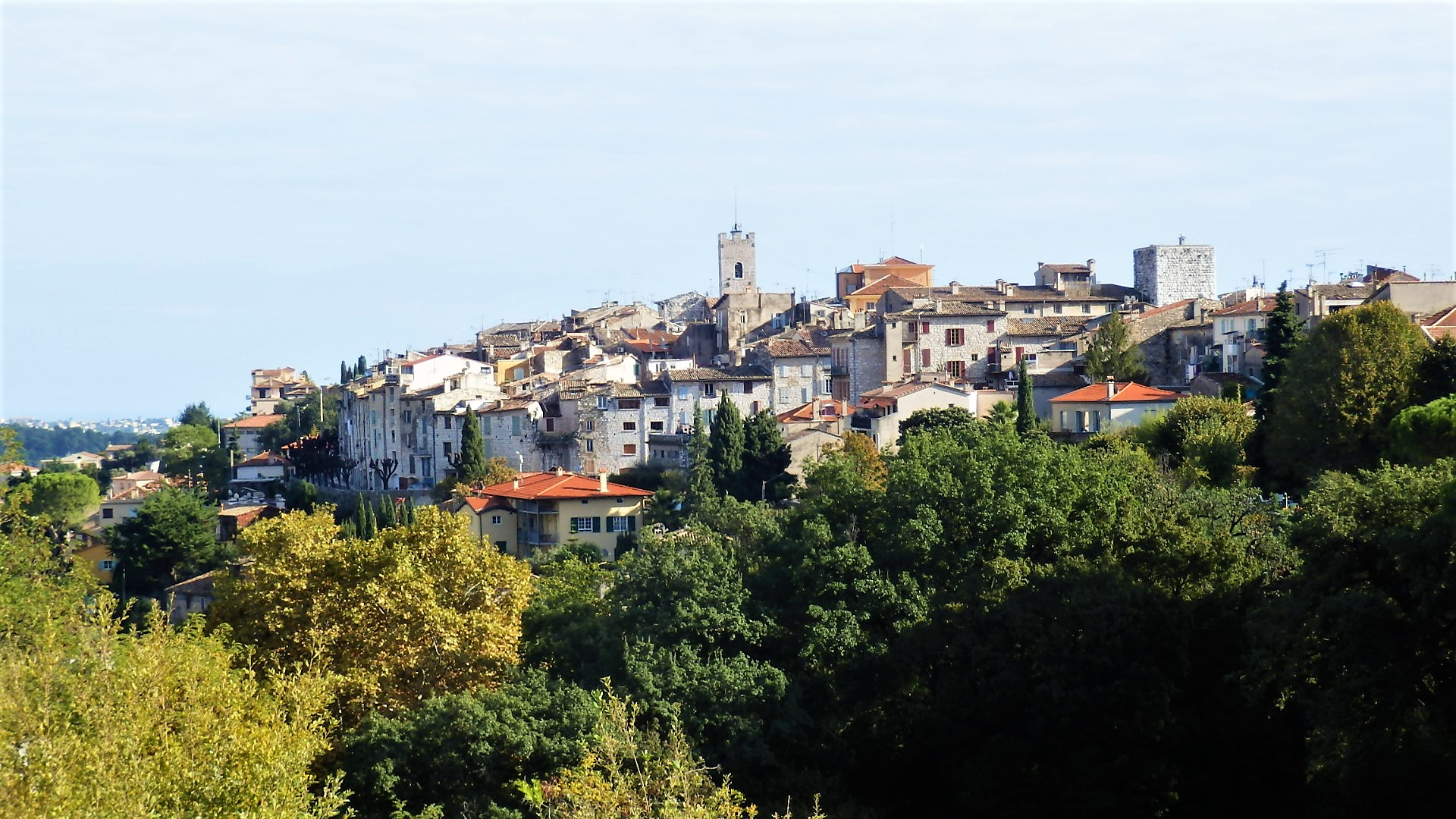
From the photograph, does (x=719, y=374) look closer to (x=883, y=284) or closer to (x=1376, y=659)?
(x=883, y=284)

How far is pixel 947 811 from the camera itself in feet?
88.0

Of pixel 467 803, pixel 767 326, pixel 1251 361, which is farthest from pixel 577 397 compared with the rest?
pixel 467 803

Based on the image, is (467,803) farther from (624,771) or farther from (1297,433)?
(1297,433)

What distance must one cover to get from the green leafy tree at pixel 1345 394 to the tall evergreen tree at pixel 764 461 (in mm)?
18128

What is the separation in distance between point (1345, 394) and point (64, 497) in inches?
2581

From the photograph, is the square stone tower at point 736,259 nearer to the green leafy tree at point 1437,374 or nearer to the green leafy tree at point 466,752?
the green leafy tree at point 1437,374

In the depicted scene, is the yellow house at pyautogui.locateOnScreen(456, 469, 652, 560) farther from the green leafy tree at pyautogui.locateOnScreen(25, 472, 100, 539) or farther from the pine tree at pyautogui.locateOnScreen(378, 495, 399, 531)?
the green leafy tree at pyautogui.locateOnScreen(25, 472, 100, 539)

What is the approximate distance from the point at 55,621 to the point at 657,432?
37469 millimetres

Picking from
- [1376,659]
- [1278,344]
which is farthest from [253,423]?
[1376,659]

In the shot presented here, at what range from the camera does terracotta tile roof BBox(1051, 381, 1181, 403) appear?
53.1 m

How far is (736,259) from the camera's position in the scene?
379 ft

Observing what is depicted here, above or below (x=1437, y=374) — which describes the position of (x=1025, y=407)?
below

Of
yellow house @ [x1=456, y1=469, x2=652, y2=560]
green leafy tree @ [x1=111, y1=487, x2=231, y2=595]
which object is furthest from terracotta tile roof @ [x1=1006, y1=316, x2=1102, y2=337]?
green leafy tree @ [x1=111, y1=487, x2=231, y2=595]

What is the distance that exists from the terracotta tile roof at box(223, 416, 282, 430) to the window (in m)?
50.8
